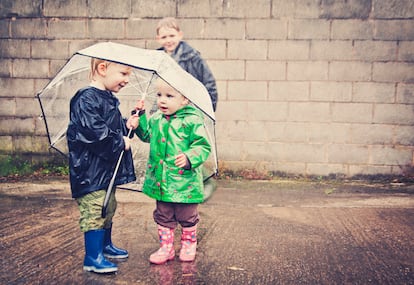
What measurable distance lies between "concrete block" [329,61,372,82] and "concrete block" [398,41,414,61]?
37cm

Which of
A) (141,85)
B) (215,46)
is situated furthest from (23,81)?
(141,85)

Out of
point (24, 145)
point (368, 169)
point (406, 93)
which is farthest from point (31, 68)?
point (406, 93)

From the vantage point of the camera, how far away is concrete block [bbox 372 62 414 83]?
5688mm

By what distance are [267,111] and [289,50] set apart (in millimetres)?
781

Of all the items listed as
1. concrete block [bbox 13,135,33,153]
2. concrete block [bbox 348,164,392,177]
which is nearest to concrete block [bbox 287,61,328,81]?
concrete block [bbox 348,164,392,177]

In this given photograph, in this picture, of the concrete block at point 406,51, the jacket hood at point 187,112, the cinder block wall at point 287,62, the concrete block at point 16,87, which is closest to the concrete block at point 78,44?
the cinder block wall at point 287,62

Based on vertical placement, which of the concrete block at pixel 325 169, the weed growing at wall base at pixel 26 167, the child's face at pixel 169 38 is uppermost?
the child's face at pixel 169 38

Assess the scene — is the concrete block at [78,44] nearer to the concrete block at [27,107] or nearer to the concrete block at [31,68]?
the concrete block at [31,68]

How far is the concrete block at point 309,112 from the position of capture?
19.2 ft

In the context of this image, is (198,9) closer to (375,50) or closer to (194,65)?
(194,65)

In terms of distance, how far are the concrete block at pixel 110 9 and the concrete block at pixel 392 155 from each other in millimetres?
3466

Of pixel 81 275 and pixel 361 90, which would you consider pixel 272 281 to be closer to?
pixel 81 275

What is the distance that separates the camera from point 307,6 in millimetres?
5730

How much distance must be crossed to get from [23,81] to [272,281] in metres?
4.58
